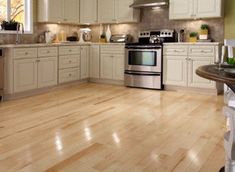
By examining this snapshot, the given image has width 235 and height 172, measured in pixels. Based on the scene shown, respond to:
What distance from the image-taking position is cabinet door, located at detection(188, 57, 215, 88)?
5.54 m

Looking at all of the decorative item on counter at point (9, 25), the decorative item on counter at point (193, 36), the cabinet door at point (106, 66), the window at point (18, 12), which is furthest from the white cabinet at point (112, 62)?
the decorative item on counter at point (9, 25)

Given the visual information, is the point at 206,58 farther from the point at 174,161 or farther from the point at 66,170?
the point at 66,170

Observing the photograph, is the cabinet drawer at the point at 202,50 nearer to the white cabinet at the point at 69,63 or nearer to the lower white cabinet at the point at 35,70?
the white cabinet at the point at 69,63

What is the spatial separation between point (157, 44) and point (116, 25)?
5.31 feet

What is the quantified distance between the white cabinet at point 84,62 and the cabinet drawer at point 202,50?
240 centimetres

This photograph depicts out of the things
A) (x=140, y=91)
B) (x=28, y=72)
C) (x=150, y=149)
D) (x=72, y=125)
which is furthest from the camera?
(x=140, y=91)

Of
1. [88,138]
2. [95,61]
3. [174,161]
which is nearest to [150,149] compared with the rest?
[174,161]

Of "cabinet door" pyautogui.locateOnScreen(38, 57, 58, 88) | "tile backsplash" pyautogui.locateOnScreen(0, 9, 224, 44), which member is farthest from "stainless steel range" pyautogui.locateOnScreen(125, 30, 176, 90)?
"cabinet door" pyautogui.locateOnScreen(38, 57, 58, 88)

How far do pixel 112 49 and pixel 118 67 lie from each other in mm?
418

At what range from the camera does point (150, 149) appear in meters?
2.84

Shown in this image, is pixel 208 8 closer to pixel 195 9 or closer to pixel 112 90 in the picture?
pixel 195 9

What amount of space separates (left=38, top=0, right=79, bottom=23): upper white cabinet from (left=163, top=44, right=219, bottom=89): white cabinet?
2362mm

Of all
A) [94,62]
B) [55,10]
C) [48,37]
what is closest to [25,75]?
[48,37]

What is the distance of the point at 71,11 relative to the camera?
6.91 meters
